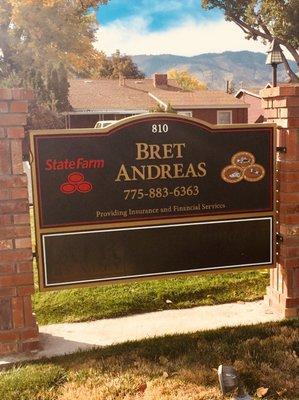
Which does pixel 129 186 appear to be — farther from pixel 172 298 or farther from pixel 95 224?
pixel 172 298

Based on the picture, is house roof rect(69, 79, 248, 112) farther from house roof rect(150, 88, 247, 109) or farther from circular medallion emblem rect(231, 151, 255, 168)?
circular medallion emblem rect(231, 151, 255, 168)

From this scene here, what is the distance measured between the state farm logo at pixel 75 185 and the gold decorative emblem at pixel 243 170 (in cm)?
158

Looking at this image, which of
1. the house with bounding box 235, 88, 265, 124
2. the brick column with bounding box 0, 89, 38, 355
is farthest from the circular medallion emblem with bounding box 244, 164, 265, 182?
the house with bounding box 235, 88, 265, 124

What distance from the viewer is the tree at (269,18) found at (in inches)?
→ 1064

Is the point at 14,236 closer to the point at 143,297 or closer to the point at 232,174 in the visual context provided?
the point at 143,297

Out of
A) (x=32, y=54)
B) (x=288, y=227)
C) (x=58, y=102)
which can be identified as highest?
(x=32, y=54)

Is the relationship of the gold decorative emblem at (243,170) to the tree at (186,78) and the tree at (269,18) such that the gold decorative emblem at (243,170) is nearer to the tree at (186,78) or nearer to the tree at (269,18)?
the tree at (269,18)

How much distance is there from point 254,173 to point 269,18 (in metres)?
25.6

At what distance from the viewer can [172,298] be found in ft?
21.1

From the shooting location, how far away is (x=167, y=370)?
4531 mm

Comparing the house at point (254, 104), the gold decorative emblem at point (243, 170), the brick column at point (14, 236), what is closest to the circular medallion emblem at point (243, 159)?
the gold decorative emblem at point (243, 170)

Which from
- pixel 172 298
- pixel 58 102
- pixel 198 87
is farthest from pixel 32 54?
pixel 198 87

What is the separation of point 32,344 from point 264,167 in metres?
3.24

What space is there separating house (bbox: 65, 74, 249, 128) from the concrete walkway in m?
27.8
